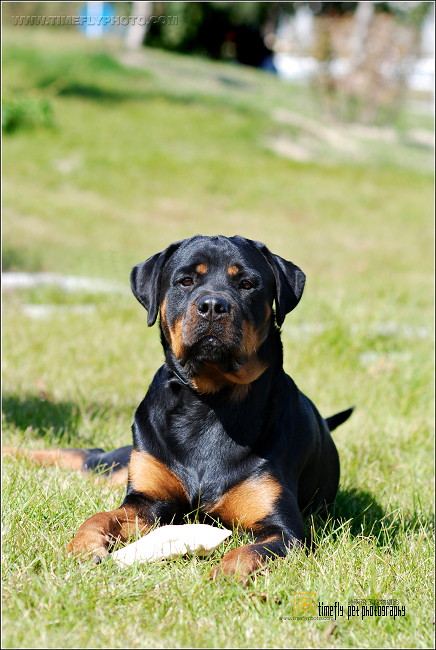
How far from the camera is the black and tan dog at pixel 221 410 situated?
2916mm

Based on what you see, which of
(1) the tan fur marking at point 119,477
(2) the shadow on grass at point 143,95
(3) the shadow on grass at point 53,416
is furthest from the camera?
(2) the shadow on grass at point 143,95

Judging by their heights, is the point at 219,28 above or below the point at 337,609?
above

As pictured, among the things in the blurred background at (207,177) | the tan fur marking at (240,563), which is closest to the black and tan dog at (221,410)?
the tan fur marking at (240,563)

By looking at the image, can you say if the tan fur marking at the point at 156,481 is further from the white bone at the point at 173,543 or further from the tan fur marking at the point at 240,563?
the tan fur marking at the point at 240,563

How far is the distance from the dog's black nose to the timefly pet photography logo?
114cm

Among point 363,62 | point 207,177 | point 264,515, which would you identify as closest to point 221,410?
point 264,515

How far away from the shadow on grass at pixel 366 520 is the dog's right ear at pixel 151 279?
1.27m

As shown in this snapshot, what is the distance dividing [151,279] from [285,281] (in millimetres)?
663

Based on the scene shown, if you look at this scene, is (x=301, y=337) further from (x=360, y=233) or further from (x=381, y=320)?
(x=360, y=233)

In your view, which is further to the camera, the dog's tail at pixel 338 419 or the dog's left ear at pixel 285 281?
the dog's tail at pixel 338 419

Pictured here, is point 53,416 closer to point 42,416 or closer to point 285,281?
point 42,416

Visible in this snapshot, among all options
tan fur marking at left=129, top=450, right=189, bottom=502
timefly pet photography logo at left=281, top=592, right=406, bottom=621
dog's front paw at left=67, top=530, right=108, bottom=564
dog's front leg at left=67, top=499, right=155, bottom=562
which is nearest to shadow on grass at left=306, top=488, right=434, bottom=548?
timefly pet photography logo at left=281, top=592, right=406, bottom=621

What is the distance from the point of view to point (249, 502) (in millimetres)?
2953

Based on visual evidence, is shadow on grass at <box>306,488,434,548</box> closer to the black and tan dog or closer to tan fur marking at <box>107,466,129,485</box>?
the black and tan dog
